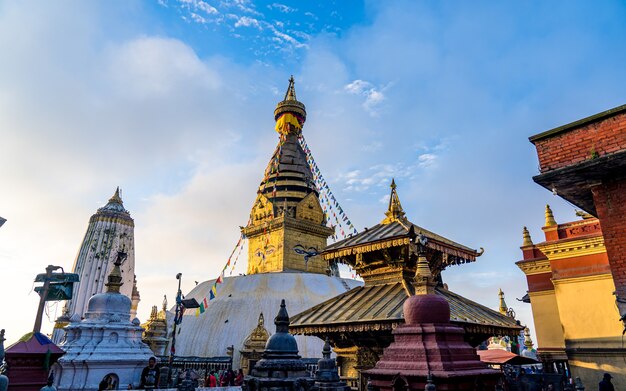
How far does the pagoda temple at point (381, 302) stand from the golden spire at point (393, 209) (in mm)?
782

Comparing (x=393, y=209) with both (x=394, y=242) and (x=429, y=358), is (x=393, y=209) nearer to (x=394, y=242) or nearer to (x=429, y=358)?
(x=394, y=242)

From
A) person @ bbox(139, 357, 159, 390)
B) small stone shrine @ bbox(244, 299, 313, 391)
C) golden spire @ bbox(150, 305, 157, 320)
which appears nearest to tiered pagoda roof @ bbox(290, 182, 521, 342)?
small stone shrine @ bbox(244, 299, 313, 391)

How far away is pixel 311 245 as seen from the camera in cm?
3244

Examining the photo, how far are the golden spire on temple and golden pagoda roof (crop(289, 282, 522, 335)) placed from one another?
97.3ft

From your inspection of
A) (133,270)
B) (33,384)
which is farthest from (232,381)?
(133,270)

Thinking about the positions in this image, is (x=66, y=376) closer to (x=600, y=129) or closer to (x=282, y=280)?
(x=282, y=280)

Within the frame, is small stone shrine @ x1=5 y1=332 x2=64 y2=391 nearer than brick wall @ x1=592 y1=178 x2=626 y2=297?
Yes

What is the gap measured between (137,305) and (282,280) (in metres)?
22.6

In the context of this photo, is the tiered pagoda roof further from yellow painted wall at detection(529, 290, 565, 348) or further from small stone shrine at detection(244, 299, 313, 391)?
yellow painted wall at detection(529, 290, 565, 348)

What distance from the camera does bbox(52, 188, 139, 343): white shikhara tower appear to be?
128 feet

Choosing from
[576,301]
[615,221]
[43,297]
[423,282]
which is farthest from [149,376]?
[576,301]

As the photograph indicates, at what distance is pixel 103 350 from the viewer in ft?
47.9

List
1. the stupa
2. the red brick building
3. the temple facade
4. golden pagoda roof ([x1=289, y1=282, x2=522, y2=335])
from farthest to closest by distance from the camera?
the stupa
the temple facade
golden pagoda roof ([x1=289, y1=282, x2=522, y2=335])
the red brick building

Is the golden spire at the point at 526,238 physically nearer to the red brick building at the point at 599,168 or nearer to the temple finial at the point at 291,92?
the red brick building at the point at 599,168
